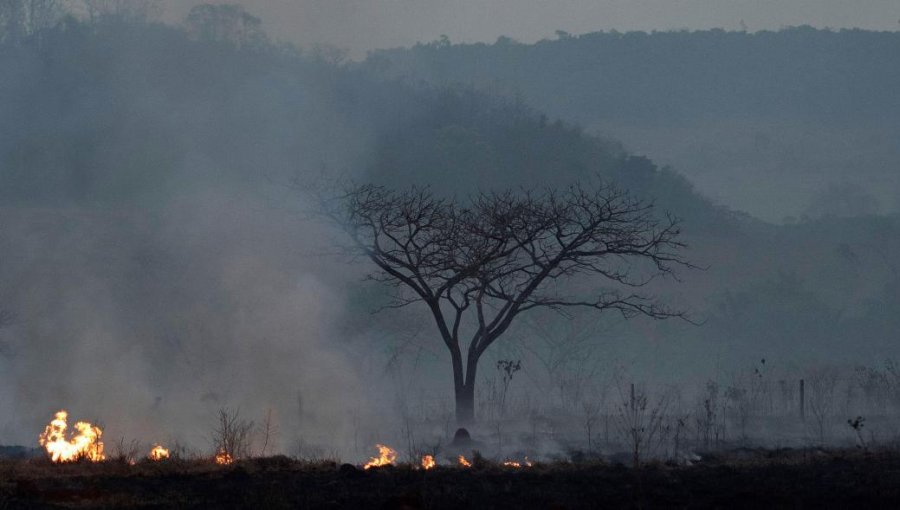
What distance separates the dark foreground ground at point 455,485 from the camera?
1193cm

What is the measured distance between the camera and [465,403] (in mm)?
24016

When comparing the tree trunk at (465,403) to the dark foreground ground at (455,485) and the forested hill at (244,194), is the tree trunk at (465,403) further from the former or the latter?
the forested hill at (244,194)

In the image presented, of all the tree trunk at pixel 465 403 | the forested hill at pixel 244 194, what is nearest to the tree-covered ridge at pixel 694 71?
the forested hill at pixel 244 194

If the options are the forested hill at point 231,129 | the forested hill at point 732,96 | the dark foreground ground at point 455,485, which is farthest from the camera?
the forested hill at point 732,96

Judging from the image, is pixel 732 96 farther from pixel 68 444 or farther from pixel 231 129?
pixel 68 444

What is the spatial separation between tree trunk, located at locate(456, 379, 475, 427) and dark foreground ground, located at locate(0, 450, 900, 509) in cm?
738

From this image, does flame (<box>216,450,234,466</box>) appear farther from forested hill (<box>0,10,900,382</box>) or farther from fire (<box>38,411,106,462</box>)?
forested hill (<box>0,10,900,382</box>)

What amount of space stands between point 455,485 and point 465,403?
10713 mm

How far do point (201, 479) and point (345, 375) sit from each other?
88.0ft

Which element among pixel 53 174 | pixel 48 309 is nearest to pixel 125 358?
pixel 48 309

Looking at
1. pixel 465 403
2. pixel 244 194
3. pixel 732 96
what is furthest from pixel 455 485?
pixel 732 96

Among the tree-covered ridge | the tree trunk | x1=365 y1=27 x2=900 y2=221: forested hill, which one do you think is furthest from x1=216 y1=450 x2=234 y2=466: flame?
the tree-covered ridge

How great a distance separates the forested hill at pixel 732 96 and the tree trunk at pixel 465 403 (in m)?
110

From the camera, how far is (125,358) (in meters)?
42.8
